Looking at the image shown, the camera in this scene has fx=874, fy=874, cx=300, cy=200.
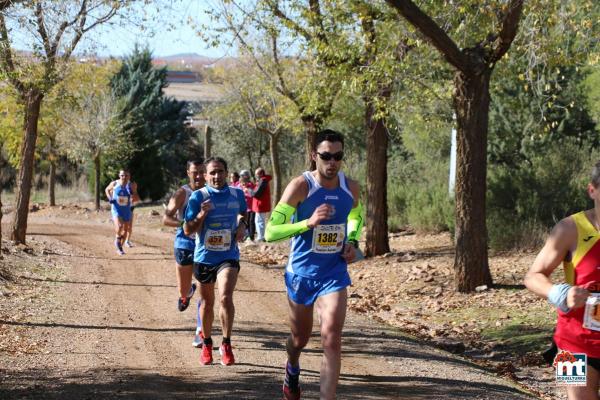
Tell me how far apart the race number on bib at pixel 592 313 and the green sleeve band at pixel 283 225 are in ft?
7.81

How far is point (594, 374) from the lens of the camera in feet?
16.3

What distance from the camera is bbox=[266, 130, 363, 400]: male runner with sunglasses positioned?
263 inches

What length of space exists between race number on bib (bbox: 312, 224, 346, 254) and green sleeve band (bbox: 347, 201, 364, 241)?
0.25 meters

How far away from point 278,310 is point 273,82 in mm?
10205

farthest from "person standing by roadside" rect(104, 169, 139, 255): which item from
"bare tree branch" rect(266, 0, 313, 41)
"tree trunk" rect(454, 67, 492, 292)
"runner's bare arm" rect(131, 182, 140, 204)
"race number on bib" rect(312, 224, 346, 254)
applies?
"race number on bib" rect(312, 224, 346, 254)

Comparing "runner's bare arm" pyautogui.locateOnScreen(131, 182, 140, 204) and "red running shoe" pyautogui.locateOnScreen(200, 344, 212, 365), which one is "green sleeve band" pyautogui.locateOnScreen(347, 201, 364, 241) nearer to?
"red running shoe" pyautogui.locateOnScreen(200, 344, 212, 365)

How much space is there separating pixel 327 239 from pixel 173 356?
3546 millimetres

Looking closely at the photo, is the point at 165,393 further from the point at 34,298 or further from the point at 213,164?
the point at 34,298

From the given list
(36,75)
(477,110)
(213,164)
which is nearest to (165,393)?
(213,164)

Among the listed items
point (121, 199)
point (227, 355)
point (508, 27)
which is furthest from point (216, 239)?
point (121, 199)

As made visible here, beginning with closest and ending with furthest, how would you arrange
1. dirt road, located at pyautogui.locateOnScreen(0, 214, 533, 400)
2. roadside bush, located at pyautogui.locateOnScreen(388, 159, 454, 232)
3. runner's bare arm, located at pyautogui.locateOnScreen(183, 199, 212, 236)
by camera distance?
dirt road, located at pyautogui.locateOnScreen(0, 214, 533, 400)
runner's bare arm, located at pyautogui.locateOnScreen(183, 199, 212, 236)
roadside bush, located at pyautogui.locateOnScreen(388, 159, 454, 232)

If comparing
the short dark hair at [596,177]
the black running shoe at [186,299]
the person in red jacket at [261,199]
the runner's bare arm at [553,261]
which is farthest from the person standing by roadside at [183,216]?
the person in red jacket at [261,199]

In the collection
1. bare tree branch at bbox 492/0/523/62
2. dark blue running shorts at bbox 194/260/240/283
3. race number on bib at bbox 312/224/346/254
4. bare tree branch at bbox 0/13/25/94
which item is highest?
bare tree branch at bbox 492/0/523/62

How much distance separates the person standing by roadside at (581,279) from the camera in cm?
489
